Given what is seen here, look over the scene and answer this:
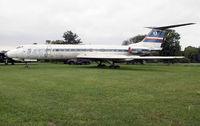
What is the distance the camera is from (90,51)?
20.1 meters

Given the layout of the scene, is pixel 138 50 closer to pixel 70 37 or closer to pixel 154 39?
pixel 154 39

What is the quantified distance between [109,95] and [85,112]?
5.30 feet

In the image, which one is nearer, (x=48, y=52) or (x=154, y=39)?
(x=48, y=52)

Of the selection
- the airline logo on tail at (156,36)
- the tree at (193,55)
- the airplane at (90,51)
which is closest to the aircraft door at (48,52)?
the airplane at (90,51)

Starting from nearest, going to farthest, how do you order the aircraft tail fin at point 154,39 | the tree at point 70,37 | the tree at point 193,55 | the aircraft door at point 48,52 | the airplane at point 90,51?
the airplane at point 90,51
the aircraft door at point 48,52
the aircraft tail fin at point 154,39
the tree at point 70,37
the tree at point 193,55

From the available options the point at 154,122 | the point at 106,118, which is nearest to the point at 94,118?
the point at 106,118

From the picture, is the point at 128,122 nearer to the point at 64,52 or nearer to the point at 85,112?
the point at 85,112

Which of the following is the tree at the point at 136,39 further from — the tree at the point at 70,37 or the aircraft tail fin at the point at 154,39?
the aircraft tail fin at the point at 154,39

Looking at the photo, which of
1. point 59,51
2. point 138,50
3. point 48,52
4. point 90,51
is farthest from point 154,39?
point 48,52

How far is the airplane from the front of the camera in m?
17.9

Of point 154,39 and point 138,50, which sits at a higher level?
point 154,39

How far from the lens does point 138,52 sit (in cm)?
2041

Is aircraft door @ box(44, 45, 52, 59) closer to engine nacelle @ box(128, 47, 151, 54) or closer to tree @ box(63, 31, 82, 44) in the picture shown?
engine nacelle @ box(128, 47, 151, 54)

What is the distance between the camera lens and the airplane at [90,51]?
17922 millimetres
